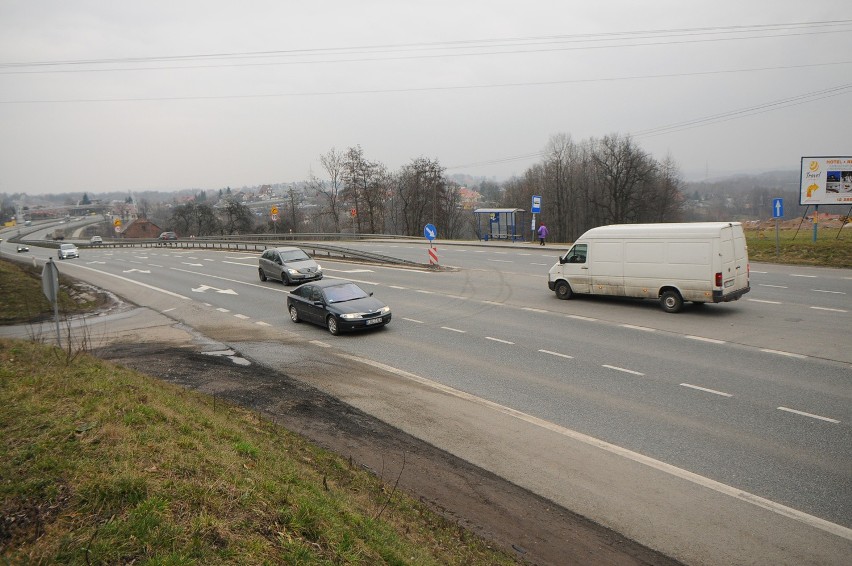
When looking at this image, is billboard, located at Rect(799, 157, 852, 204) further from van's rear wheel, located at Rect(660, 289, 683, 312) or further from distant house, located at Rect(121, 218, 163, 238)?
distant house, located at Rect(121, 218, 163, 238)

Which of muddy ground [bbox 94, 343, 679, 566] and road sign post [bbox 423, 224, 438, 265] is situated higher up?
road sign post [bbox 423, 224, 438, 265]

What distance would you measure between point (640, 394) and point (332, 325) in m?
8.99

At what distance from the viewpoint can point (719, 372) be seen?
1063 centimetres

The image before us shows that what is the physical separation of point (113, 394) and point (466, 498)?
4.78 metres

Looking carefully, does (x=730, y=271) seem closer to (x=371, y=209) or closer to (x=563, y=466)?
(x=563, y=466)

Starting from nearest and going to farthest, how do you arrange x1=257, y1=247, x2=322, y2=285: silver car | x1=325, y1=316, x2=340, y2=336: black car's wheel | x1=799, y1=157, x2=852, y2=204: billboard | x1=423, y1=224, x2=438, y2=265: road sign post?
x1=325, y1=316, x2=340, y2=336: black car's wheel, x1=257, y1=247, x2=322, y2=285: silver car, x1=423, y1=224, x2=438, y2=265: road sign post, x1=799, y1=157, x2=852, y2=204: billboard

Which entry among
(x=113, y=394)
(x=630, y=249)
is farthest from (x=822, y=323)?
(x=113, y=394)

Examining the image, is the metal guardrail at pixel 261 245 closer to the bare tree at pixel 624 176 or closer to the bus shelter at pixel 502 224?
the bus shelter at pixel 502 224

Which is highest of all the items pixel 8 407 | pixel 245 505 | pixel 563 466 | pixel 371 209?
pixel 371 209

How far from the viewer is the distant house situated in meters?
132

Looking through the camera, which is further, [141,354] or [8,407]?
[141,354]

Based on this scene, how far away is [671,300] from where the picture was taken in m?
16.0

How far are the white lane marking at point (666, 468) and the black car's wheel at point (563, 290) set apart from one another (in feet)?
30.4

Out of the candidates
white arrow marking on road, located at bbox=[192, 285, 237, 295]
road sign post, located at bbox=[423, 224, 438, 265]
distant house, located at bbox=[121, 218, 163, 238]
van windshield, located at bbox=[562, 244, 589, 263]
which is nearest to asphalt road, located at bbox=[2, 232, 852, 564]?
van windshield, located at bbox=[562, 244, 589, 263]
